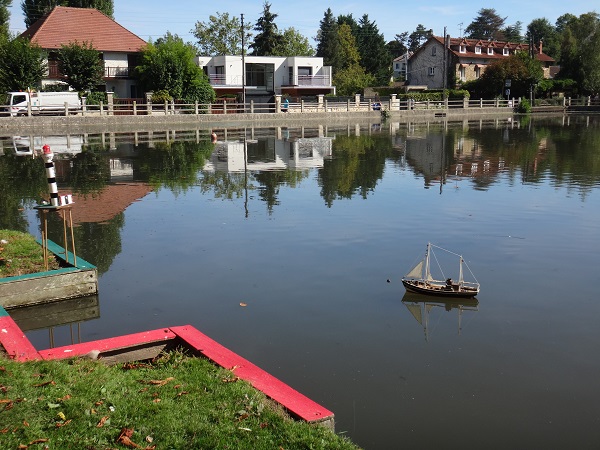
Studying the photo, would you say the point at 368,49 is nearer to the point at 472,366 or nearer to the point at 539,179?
the point at 539,179

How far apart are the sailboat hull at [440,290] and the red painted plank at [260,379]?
3684 mm

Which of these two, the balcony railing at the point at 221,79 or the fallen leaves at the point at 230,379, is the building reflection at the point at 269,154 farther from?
the balcony railing at the point at 221,79

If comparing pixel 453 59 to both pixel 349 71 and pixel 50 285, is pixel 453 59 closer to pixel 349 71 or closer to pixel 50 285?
pixel 349 71

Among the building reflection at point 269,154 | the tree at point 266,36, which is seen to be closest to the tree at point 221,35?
the tree at point 266,36

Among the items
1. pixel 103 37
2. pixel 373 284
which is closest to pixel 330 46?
pixel 103 37

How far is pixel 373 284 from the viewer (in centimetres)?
970

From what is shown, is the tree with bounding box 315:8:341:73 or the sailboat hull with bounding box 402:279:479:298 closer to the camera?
the sailboat hull with bounding box 402:279:479:298

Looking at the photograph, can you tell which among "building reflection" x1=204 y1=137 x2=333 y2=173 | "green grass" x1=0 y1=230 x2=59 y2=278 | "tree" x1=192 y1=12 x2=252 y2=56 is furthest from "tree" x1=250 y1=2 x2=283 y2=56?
"green grass" x1=0 y1=230 x2=59 y2=278

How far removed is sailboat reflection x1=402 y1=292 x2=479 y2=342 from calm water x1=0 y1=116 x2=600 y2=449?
4 centimetres

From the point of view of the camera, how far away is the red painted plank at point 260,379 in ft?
16.1

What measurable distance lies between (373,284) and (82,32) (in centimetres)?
5814

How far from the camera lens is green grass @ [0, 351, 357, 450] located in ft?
14.5

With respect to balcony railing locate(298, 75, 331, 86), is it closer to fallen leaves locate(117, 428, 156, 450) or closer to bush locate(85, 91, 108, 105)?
bush locate(85, 91, 108, 105)

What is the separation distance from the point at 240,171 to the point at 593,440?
1854cm
